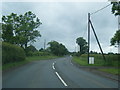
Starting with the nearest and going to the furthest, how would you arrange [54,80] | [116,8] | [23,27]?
[54,80]
[116,8]
[23,27]

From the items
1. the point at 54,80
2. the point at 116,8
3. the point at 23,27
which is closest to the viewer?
the point at 54,80

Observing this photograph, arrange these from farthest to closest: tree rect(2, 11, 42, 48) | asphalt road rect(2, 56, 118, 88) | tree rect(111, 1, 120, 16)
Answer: tree rect(2, 11, 42, 48) → tree rect(111, 1, 120, 16) → asphalt road rect(2, 56, 118, 88)

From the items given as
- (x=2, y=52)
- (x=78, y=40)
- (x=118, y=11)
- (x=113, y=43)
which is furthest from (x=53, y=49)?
(x=2, y=52)

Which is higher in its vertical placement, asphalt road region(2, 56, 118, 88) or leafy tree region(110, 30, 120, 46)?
leafy tree region(110, 30, 120, 46)

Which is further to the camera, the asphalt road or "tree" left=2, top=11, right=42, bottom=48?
A: "tree" left=2, top=11, right=42, bottom=48

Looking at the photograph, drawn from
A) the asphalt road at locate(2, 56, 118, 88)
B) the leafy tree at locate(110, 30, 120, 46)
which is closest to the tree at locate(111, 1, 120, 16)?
the leafy tree at locate(110, 30, 120, 46)

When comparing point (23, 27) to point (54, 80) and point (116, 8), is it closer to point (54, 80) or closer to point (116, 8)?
point (116, 8)

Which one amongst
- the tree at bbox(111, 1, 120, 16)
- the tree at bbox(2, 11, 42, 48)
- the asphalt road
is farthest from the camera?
the tree at bbox(2, 11, 42, 48)

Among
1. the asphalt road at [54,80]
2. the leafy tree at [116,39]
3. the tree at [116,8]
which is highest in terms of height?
the tree at [116,8]

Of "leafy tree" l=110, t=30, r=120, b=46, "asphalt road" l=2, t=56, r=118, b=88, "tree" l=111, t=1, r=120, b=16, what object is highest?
"tree" l=111, t=1, r=120, b=16

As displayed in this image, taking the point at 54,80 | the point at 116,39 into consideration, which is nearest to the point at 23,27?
the point at 116,39

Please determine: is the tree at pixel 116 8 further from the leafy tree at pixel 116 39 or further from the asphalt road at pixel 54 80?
the asphalt road at pixel 54 80

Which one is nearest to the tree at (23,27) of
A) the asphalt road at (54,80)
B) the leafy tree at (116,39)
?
the leafy tree at (116,39)

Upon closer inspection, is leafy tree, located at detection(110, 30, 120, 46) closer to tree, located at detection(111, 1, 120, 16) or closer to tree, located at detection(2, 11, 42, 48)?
tree, located at detection(111, 1, 120, 16)
